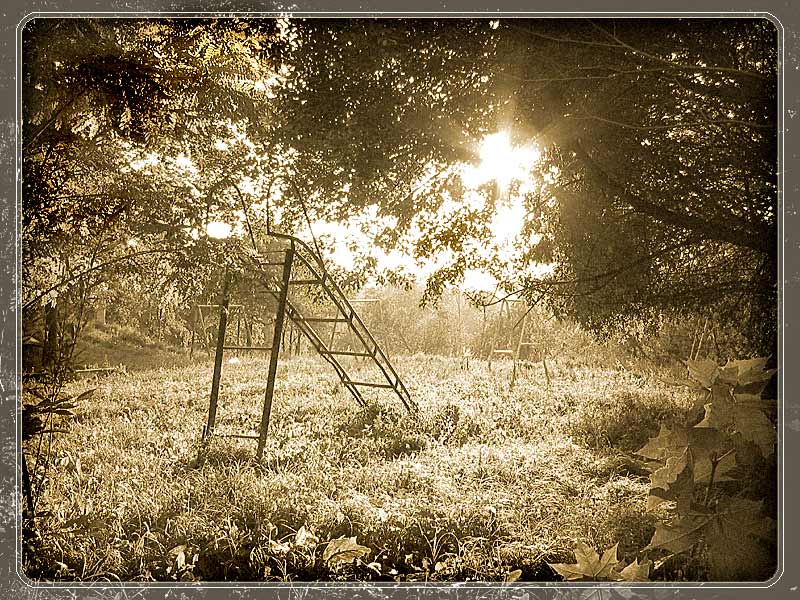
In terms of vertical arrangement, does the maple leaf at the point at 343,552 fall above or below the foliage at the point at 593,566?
below

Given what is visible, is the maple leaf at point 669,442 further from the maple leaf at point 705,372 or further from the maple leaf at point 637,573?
the maple leaf at point 637,573

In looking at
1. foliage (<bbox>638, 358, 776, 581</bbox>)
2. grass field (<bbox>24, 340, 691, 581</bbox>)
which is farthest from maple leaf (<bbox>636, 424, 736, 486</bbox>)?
grass field (<bbox>24, 340, 691, 581</bbox>)

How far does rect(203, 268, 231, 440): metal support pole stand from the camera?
273 centimetres

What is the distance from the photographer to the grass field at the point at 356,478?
2.32 meters

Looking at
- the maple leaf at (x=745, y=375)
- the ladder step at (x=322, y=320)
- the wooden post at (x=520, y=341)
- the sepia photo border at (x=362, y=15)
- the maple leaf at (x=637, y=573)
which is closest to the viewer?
the maple leaf at (x=745, y=375)

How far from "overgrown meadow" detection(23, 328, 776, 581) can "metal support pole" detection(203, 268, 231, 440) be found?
0.17 feet

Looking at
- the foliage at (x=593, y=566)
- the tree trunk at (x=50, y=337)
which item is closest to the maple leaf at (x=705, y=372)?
the foliage at (x=593, y=566)

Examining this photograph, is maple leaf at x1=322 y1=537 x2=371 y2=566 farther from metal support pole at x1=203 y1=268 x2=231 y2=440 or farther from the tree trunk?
the tree trunk

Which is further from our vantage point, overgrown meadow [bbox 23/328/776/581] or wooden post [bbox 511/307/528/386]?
wooden post [bbox 511/307/528/386]

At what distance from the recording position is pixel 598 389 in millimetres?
2666

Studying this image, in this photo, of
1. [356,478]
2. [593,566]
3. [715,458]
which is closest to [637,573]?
[593,566]

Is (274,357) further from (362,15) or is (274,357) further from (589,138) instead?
(589,138)

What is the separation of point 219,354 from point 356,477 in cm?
90

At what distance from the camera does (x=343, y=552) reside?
2.29m
